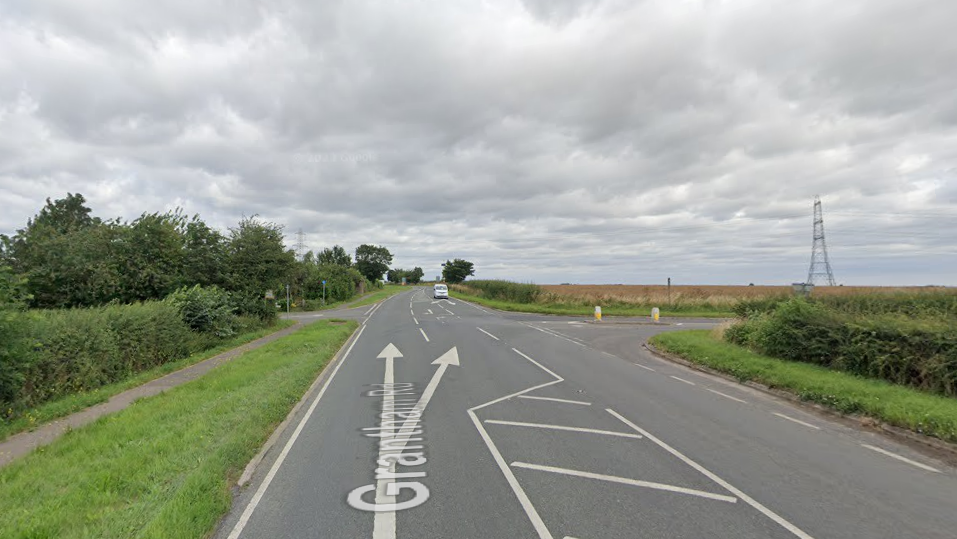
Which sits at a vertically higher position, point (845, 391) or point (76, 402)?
point (845, 391)

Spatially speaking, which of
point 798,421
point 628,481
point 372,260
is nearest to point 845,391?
point 798,421

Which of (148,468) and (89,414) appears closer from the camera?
(148,468)

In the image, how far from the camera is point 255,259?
→ 85.0 feet

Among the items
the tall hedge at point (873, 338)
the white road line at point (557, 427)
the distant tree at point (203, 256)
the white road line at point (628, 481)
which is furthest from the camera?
the distant tree at point (203, 256)

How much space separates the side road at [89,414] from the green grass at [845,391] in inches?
530

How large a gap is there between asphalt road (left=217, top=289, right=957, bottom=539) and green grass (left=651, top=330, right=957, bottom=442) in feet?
2.10

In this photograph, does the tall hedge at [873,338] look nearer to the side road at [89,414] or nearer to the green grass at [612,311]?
the side road at [89,414]

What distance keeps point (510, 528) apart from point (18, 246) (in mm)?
23828

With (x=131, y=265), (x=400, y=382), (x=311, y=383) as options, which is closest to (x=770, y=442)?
(x=400, y=382)

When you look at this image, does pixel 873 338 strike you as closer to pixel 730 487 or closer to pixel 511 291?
pixel 730 487

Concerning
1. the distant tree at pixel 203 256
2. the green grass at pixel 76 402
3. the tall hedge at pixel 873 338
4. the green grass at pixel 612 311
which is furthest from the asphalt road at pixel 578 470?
the green grass at pixel 612 311

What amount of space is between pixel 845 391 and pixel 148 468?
11736 mm

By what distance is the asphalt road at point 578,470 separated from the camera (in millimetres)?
4324

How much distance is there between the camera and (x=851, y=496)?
5.01 meters
